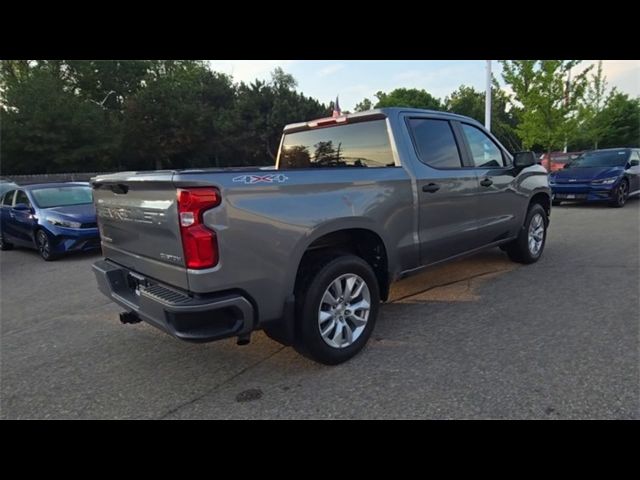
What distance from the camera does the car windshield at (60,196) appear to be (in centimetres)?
824

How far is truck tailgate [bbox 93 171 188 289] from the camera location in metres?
2.62

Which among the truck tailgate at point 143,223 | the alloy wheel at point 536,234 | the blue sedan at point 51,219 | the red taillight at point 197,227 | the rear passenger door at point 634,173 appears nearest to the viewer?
the red taillight at point 197,227

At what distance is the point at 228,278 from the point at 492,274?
4061 mm

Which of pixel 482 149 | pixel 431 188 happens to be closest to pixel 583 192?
pixel 482 149

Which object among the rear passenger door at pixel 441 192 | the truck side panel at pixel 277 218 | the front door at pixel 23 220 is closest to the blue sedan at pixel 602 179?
the rear passenger door at pixel 441 192

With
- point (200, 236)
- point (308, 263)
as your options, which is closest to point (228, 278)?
point (200, 236)

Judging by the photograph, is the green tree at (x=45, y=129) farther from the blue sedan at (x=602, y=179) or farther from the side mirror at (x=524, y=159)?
the side mirror at (x=524, y=159)

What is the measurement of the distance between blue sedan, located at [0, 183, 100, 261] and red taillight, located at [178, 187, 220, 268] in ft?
18.8

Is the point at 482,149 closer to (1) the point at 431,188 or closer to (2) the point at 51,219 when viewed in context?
(1) the point at 431,188

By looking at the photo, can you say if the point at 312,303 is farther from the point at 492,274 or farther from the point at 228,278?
the point at 492,274

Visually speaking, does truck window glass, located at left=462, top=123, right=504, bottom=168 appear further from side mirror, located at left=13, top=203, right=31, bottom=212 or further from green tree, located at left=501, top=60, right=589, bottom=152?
green tree, located at left=501, top=60, right=589, bottom=152

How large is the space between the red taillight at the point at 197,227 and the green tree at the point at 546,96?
→ 1960cm

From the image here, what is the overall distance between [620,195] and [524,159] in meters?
8.41
